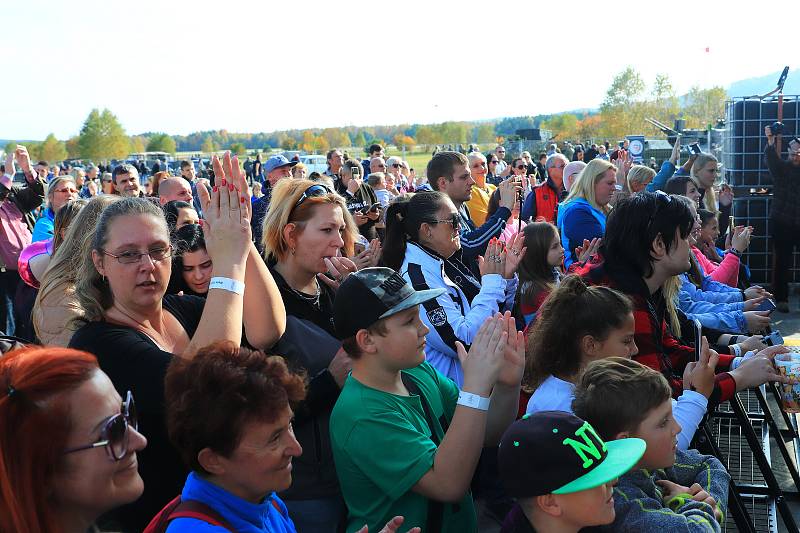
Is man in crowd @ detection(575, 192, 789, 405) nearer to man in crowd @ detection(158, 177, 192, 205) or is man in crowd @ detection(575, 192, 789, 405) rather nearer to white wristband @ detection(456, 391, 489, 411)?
white wristband @ detection(456, 391, 489, 411)

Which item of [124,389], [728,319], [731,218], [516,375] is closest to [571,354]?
[516,375]

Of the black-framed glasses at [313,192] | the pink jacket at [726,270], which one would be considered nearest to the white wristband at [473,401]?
the black-framed glasses at [313,192]

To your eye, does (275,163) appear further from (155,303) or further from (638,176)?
(155,303)

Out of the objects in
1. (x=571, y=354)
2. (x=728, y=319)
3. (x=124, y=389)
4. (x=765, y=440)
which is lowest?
(x=765, y=440)

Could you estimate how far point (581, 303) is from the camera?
3082mm

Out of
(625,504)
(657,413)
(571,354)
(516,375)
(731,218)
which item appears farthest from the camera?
(731,218)

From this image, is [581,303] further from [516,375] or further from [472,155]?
[472,155]

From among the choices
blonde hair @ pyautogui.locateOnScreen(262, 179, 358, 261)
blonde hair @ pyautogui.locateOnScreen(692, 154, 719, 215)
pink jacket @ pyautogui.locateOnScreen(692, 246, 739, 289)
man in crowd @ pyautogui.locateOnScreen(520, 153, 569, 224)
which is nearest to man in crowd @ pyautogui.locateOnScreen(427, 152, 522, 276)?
pink jacket @ pyautogui.locateOnScreen(692, 246, 739, 289)

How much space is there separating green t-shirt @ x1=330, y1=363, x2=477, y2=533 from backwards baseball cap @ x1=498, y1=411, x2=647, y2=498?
341 mm

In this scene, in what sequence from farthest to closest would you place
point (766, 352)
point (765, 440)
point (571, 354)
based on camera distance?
point (765, 440)
point (766, 352)
point (571, 354)

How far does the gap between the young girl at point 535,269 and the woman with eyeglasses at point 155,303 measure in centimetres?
238

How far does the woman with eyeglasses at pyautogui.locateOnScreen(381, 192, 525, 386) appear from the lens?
3729 mm

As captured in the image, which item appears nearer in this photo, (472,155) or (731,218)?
(472,155)

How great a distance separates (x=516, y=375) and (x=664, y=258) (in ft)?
4.38
